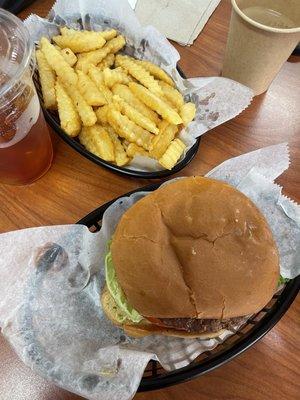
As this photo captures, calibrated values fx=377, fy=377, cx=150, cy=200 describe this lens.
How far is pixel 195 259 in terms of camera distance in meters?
0.68

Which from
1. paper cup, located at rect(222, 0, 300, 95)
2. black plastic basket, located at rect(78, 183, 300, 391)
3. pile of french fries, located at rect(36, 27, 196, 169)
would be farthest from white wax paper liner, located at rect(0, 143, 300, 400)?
paper cup, located at rect(222, 0, 300, 95)

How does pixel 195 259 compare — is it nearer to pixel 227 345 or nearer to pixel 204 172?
pixel 227 345

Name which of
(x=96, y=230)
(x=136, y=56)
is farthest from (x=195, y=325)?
(x=136, y=56)

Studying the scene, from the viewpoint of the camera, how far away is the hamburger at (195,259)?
67cm

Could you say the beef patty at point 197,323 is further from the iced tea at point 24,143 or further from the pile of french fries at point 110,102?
the iced tea at point 24,143

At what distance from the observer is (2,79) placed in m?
0.73

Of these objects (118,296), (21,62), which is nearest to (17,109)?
(21,62)

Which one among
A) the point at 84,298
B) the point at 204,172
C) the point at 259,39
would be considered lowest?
the point at 84,298

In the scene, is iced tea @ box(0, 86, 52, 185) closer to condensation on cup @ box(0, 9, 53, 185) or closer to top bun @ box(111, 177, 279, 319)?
condensation on cup @ box(0, 9, 53, 185)

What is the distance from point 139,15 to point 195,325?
0.96 meters

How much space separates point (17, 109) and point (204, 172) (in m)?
0.48

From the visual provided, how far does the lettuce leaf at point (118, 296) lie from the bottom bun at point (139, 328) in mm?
15

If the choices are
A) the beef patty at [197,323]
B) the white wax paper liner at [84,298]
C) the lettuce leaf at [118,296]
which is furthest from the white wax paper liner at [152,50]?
the beef patty at [197,323]

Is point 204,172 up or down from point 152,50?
down
